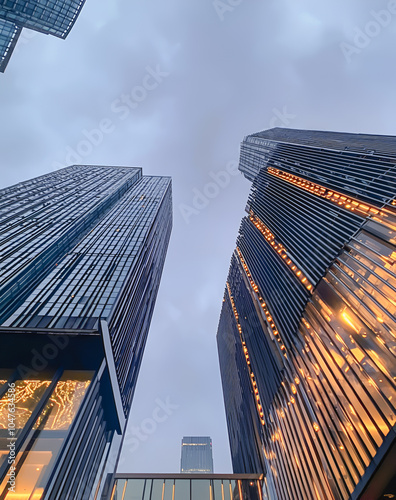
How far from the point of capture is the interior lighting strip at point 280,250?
28669mm

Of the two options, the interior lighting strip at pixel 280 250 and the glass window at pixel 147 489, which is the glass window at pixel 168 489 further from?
the interior lighting strip at pixel 280 250

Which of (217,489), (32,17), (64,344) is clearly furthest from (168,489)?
(32,17)

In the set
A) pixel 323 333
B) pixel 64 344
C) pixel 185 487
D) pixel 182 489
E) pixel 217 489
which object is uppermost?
pixel 64 344

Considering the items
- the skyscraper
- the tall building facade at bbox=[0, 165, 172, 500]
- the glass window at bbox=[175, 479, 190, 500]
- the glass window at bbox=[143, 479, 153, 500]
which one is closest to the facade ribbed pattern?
the glass window at bbox=[175, 479, 190, 500]

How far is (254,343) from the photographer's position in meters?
41.5

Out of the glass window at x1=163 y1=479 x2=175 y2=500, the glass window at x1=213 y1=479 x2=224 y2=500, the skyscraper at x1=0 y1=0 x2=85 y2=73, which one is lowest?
the glass window at x1=213 y1=479 x2=224 y2=500

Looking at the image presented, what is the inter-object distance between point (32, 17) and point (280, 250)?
66.1 meters

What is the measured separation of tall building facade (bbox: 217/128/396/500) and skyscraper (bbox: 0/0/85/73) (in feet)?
186

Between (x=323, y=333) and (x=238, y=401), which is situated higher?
(x=238, y=401)

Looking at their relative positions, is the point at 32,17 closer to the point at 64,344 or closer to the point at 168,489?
the point at 64,344

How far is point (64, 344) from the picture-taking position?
82.1 ft

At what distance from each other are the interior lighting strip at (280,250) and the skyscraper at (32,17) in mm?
57187

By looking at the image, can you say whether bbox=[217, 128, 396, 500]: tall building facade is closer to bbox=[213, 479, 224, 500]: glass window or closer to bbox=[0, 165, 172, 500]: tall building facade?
bbox=[213, 479, 224, 500]: glass window

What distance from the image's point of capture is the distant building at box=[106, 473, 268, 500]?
28.0m
